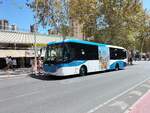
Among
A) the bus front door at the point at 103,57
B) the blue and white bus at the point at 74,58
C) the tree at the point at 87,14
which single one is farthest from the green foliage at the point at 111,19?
the blue and white bus at the point at 74,58

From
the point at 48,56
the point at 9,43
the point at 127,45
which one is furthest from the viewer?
the point at 127,45

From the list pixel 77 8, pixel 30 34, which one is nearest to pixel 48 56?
pixel 30 34

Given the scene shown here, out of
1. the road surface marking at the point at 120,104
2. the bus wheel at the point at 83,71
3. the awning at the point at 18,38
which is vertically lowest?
the road surface marking at the point at 120,104

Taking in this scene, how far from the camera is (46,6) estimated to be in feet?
121

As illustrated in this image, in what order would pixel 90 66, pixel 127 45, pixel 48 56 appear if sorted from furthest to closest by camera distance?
pixel 127 45
pixel 90 66
pixel 48 56

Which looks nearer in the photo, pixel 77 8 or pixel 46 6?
pixel 46 6

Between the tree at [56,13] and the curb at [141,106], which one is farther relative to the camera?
the tree at [56,13]

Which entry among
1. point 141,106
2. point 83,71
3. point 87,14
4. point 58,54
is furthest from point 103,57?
point 87,14

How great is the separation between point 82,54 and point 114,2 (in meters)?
25.7

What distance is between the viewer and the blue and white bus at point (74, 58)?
2161 centimetres

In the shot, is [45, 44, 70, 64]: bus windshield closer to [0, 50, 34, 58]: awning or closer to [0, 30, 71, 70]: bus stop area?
[0, 30, 71, 70]: bus stop area

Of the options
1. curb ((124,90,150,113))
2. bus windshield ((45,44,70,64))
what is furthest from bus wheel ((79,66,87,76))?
curb ((124,90,150,113))

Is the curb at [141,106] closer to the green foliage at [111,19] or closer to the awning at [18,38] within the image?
the awning at [18,38]

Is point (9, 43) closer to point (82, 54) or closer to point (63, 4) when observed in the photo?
point (63, 4)
